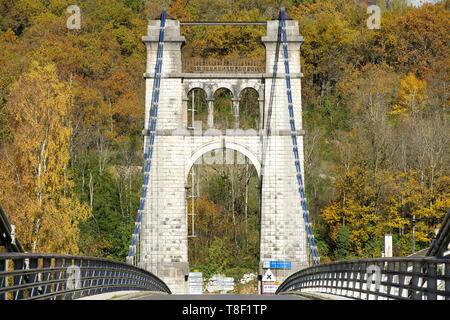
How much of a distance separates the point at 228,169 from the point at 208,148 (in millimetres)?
17516

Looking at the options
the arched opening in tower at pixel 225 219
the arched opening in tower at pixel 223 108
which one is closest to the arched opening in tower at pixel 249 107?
the arched opening in tower at pixel 223 108

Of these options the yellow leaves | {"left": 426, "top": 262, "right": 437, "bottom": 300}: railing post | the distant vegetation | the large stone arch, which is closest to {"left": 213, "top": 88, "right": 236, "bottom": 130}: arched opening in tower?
the distant vegetation

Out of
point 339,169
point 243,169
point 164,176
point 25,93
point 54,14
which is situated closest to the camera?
point 25,93

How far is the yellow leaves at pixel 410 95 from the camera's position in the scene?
74188 mm

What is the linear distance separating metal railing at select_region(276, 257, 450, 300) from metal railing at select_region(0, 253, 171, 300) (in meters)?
4.53

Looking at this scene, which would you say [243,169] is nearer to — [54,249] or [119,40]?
[119,40]

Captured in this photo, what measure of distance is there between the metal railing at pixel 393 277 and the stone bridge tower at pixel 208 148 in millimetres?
19411

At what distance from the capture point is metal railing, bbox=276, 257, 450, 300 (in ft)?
51.1

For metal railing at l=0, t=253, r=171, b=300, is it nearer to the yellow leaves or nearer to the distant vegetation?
the distant vegetation

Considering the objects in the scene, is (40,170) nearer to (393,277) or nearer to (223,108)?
(393,277)

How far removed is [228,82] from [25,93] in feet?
34.1

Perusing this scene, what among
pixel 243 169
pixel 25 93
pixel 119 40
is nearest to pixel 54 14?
pixel 119 40

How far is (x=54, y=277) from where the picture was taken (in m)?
20.7

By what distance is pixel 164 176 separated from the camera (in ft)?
171
